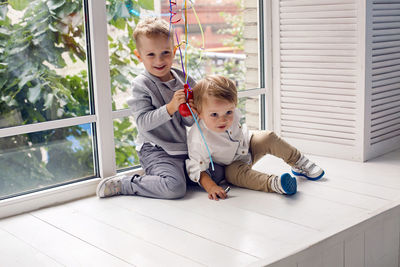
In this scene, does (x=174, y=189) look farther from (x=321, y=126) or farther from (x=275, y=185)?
(x=321, y=126)

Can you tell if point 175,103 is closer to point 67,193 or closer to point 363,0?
point 67,193

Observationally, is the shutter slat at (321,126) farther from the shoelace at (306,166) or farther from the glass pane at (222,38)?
the shoelace at (306,166)

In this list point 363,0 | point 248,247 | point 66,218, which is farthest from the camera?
point 363,0

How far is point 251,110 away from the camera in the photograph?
8.90 ft

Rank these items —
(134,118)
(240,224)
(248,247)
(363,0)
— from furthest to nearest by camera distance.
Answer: (363,0) → (134,118) → (240,224) → (248,247)

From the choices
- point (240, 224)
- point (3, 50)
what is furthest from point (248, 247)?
Result: point (3, 50)

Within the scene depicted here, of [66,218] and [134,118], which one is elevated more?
[134,118]

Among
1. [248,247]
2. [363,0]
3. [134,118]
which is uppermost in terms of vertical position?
[363,0]

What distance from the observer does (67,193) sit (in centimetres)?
201

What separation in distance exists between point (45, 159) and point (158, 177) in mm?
421

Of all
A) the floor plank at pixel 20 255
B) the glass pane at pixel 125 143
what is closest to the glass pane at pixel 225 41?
the glass pane at pixel 125 143

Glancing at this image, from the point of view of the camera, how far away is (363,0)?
2.26 meters

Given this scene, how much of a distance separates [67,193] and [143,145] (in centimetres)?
35

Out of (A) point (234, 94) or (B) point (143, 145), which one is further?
(B) point (143, 145)
